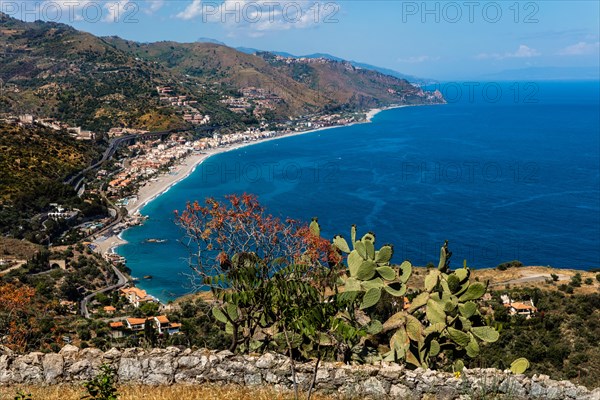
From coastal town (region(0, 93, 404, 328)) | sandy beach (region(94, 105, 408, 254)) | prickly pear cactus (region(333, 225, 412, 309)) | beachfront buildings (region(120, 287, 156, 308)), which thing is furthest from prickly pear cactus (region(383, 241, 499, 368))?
sandy beach (region(94, 105, 408, 254))

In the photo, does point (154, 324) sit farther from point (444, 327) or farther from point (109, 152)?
point (109, 152)

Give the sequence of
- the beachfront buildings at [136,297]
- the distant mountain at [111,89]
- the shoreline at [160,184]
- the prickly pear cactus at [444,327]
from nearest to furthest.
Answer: the prickly pear cactus at [444,327] < the beachfront buildings at [136,297] < the shoreline at [160,184] < the distant mountain at [111,89]

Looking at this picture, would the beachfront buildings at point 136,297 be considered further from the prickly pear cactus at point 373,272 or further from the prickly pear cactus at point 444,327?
the prickly pear cactus at point 444,327

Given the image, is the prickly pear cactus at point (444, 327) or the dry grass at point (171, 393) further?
the prickly pear cactus at point (444, 327)

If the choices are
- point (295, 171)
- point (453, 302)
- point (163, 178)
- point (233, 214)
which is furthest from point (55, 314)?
point (295, 171)

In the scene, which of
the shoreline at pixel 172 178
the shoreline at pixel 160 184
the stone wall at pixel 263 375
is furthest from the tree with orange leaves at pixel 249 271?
the shoreline at pixel 172 178

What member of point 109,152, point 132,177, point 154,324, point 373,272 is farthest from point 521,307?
point 109,152

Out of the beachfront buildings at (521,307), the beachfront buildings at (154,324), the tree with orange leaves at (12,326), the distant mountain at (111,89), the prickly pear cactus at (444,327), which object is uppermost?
the distant mountain at (111,89)
